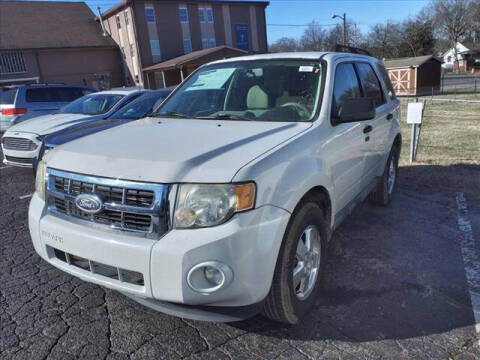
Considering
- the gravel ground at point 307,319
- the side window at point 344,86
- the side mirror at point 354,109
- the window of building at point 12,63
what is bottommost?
the gravel ground at point 307,319

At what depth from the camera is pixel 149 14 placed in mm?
36594

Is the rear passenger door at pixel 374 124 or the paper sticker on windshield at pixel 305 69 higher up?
the paper sticker on windshield at pixel 305 69

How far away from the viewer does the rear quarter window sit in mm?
10663

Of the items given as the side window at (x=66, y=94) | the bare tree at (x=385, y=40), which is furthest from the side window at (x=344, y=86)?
the bare tree at (x=385, y=40)

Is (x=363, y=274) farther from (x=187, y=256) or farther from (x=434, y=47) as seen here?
(x=434, y=47)

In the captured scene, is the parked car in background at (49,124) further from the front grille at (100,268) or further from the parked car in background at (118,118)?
the front grille at (100,268)

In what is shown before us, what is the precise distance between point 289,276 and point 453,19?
8290cm

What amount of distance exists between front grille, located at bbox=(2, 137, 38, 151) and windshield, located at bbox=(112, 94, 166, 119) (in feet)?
4.85

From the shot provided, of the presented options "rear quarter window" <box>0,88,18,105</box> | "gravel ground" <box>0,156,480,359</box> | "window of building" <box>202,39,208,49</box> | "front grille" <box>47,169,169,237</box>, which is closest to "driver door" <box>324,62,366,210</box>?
"gravel ground" <box>0,156,480,359</box>

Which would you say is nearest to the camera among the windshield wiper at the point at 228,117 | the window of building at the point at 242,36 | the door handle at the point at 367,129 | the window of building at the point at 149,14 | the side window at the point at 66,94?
the windshield wiper at the point at 228,117

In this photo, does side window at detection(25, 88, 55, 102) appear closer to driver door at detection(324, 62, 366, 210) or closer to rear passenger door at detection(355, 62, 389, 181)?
rear passenger door at detection(355, 62, 389, 181)

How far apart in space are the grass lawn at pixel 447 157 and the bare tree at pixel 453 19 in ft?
227

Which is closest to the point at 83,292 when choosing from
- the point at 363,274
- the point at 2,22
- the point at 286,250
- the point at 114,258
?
the point at 114,258

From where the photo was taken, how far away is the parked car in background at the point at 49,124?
711 cm
